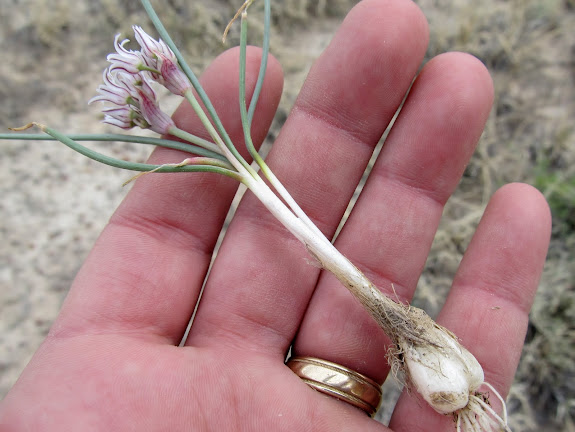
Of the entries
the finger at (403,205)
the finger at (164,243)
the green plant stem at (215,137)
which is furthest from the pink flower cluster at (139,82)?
the finger at (403,205)

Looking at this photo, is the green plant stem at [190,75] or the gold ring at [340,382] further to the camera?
the gold ring at [340,382]

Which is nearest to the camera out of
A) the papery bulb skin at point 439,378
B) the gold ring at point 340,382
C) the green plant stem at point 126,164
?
the green plant stem at point 126,164

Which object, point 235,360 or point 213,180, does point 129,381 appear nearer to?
point 235,360

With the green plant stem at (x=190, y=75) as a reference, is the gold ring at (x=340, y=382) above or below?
below

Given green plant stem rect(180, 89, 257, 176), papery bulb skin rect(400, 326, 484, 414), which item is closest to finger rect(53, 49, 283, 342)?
green plant stem rect(180, 89, 257, 176)

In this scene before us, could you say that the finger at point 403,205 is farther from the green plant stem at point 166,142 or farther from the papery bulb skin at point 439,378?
the green plant stem at point 166,142

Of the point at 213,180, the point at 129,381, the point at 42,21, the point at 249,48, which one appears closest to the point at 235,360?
the point at 129,381
